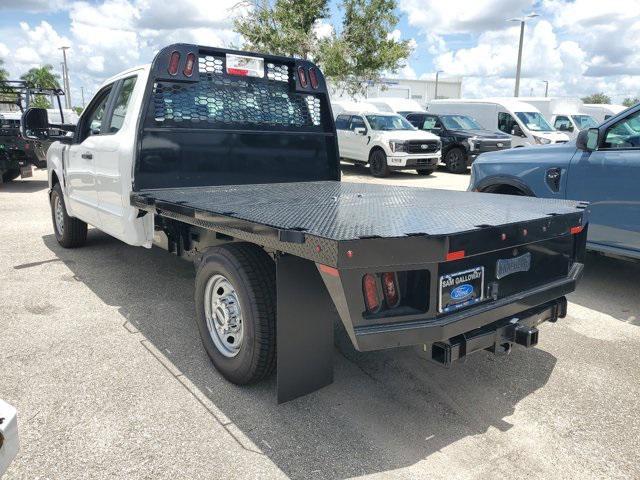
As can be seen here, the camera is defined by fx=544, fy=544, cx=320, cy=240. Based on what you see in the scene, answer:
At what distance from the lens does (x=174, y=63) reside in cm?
437

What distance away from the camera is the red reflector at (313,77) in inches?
204

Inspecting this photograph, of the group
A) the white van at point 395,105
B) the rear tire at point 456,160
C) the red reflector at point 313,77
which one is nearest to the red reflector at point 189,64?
the red reflector at point 313,77

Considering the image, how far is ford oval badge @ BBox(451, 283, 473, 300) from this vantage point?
2584mm

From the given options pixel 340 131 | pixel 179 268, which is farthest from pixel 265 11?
pixel 179 268

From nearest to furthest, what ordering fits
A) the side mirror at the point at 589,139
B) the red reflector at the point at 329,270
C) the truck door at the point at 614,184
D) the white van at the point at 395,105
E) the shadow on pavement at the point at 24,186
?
the red reflector at the point at 329,270 → the truck door at the point at 614,184 → the side mirror at the point at 589,139 → the shadow on pavement at the point at 24,186 → the white van at the point at 395,105

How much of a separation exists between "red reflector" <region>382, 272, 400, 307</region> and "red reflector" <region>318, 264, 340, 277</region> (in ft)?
1.02

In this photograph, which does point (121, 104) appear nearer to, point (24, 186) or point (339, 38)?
point (24, 186)

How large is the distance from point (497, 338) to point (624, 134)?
314 centimetres

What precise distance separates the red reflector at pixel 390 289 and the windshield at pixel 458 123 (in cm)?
1550

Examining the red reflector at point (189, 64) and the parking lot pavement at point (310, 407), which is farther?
the red reflector at point (189, 64)

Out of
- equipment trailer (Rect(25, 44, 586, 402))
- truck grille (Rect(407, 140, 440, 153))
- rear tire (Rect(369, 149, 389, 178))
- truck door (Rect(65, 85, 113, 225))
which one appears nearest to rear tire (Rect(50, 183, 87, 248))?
truck door (Rect(65, 85, 113, 225))

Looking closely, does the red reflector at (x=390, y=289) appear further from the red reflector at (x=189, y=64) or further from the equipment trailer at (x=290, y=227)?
the red reflector at (x=189, y=64)

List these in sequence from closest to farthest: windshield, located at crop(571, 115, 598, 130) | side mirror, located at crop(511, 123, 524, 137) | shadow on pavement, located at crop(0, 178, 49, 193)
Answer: shadow on pavement, located at crop(0, 178, 49, 193) → side mirror, located at crop(511, 123, 524, 137) → windshield, located at crop(571, 115, 598, 130)

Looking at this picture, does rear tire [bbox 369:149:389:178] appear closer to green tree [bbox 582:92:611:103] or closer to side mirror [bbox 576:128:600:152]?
side mirror [bbox 576:128:600:152]
